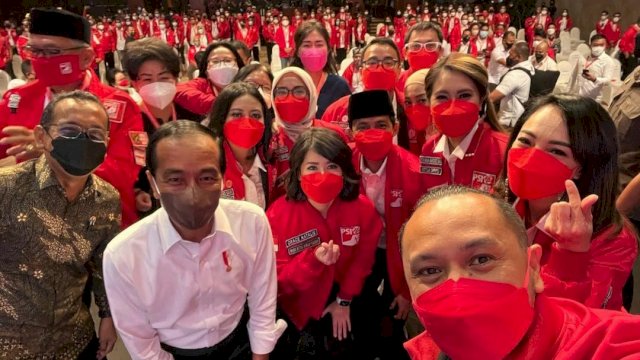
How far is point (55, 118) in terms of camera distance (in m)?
1.90

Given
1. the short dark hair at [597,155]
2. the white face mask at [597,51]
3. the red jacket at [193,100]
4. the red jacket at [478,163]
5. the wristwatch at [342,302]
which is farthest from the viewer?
the white face mask at [597,51]

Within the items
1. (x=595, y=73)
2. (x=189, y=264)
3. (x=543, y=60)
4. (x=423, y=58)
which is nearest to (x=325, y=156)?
(x=189, y=264)

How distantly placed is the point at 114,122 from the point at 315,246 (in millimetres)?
1275

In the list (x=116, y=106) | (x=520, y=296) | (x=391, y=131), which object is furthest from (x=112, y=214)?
(x=520, y=296)

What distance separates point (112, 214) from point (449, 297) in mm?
1500

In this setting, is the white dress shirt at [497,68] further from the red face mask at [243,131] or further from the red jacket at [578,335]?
the red jacket at [578,335]

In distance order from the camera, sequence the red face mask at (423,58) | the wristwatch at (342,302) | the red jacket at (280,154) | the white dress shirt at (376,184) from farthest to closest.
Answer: the red face mask at (423,58) < the red jacket at (280,154) < the white dress shirt at (376,184) < the wristwatch at (342,302)

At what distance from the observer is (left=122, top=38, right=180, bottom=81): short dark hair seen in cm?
290

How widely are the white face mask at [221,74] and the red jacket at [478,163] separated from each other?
67.8 inches

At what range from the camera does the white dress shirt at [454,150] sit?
2.50 meters

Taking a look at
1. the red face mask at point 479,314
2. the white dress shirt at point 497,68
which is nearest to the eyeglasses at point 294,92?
the red face mask at point 479,314

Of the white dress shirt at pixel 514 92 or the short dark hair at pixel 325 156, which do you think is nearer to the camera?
A: the short dark hair at pixel 325 156

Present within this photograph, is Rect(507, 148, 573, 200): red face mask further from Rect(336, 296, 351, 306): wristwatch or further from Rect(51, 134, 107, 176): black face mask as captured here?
Rect(51, 134, 107, 176): black face mask

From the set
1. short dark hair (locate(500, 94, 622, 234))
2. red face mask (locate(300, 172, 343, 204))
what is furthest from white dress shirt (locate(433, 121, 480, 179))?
short dark hair (locate(500, 94, 622, 234))
